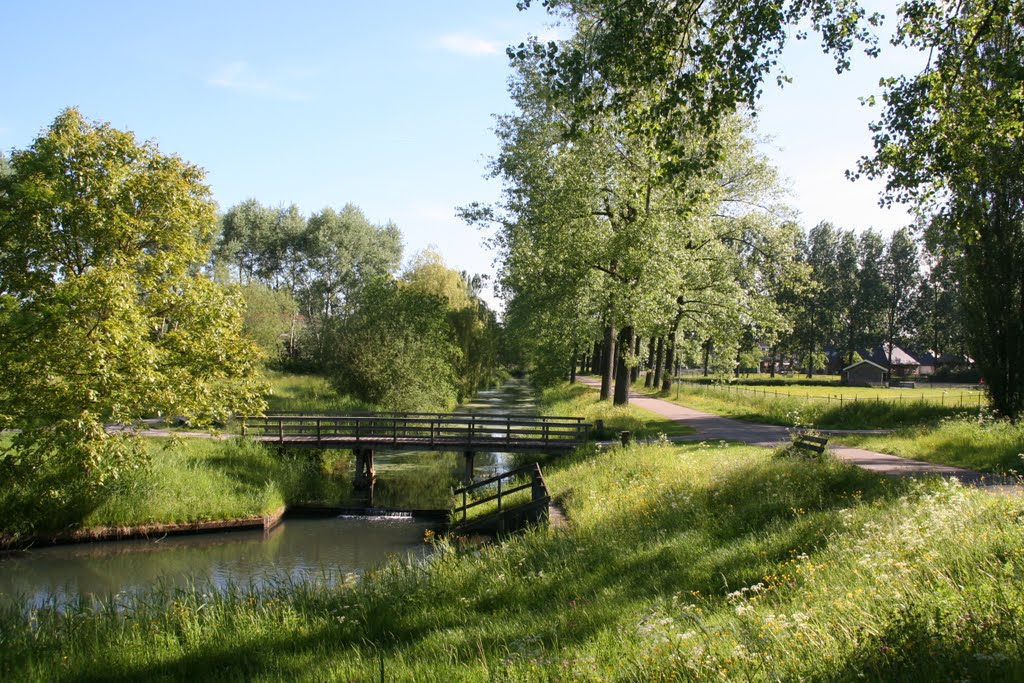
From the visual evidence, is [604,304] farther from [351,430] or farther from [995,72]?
[995,72]

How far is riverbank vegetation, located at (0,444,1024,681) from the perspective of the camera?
528 centimetres

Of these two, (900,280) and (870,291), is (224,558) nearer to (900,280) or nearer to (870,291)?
(870,291)

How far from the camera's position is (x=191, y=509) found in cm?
2138

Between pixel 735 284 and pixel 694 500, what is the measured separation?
21.3 metres

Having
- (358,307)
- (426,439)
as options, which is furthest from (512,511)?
(358,307)

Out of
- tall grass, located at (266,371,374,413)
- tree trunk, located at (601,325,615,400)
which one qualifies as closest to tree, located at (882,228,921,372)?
tree trunk, located at (601,325,615,400)

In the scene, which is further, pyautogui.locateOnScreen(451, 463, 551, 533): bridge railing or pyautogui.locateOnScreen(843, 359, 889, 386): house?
pyautogui.locateOnScreen(843, 359, 889, 386): house

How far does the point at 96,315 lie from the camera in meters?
19.9

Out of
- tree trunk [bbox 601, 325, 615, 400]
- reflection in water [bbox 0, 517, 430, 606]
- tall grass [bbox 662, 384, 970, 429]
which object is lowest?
reflection in water [bbox 0, 517, 430, 606]

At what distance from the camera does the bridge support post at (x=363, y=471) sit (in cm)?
2714

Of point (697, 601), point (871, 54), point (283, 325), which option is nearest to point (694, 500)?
point (697, 601)

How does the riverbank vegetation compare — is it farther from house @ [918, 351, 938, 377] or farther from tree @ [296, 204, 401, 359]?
house @ [918, 351, 938, 377]

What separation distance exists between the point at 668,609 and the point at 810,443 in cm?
978

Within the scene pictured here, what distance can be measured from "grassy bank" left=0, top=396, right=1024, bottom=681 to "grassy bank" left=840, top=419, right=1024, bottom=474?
4.94 meters
